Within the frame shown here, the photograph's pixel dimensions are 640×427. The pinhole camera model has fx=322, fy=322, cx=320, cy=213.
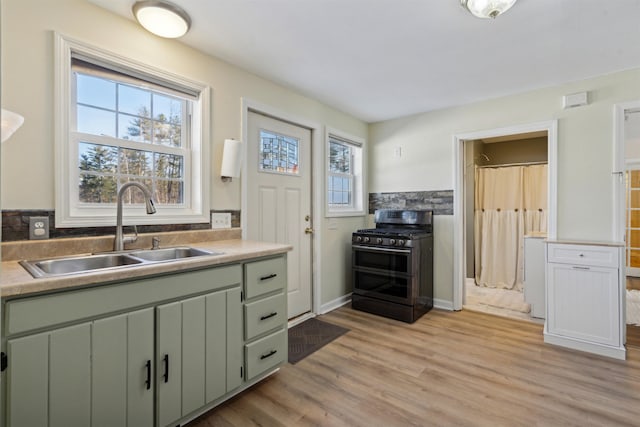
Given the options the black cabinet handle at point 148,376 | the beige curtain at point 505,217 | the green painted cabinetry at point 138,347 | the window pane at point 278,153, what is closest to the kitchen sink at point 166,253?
the green painted cabinetry at point 138,347

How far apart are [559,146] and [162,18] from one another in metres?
3.35

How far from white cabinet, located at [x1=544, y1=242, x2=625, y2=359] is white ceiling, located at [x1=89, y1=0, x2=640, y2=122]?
149 cm

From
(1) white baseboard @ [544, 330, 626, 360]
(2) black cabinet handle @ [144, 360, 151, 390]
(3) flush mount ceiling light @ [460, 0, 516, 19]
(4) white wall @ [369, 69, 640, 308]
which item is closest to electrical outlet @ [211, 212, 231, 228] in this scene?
(2) black cabinet handle @ [144, 360, 151, 390]

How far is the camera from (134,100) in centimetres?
212

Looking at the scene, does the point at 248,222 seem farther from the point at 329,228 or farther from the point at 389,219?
the point at 389,219

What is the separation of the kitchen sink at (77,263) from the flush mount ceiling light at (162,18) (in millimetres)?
1392

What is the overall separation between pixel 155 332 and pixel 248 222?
1325 mm

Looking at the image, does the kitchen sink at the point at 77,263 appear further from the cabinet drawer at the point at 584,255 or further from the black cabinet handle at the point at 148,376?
the cabinet drawer at the point at 584,255

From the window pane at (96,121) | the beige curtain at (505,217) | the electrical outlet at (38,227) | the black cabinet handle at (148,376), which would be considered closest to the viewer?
the black cabinet handle at (148,376)

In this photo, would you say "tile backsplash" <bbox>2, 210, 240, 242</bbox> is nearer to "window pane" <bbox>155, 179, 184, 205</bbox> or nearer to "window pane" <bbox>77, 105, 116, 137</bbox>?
"window pane" <bbox>155, 179, 184, 205</bbox>

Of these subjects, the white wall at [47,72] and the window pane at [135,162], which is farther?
the window pane at [135,162]

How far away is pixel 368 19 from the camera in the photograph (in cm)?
201

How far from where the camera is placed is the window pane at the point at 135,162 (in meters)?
2.07

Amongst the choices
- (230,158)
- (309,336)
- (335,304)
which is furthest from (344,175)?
(309,336)
